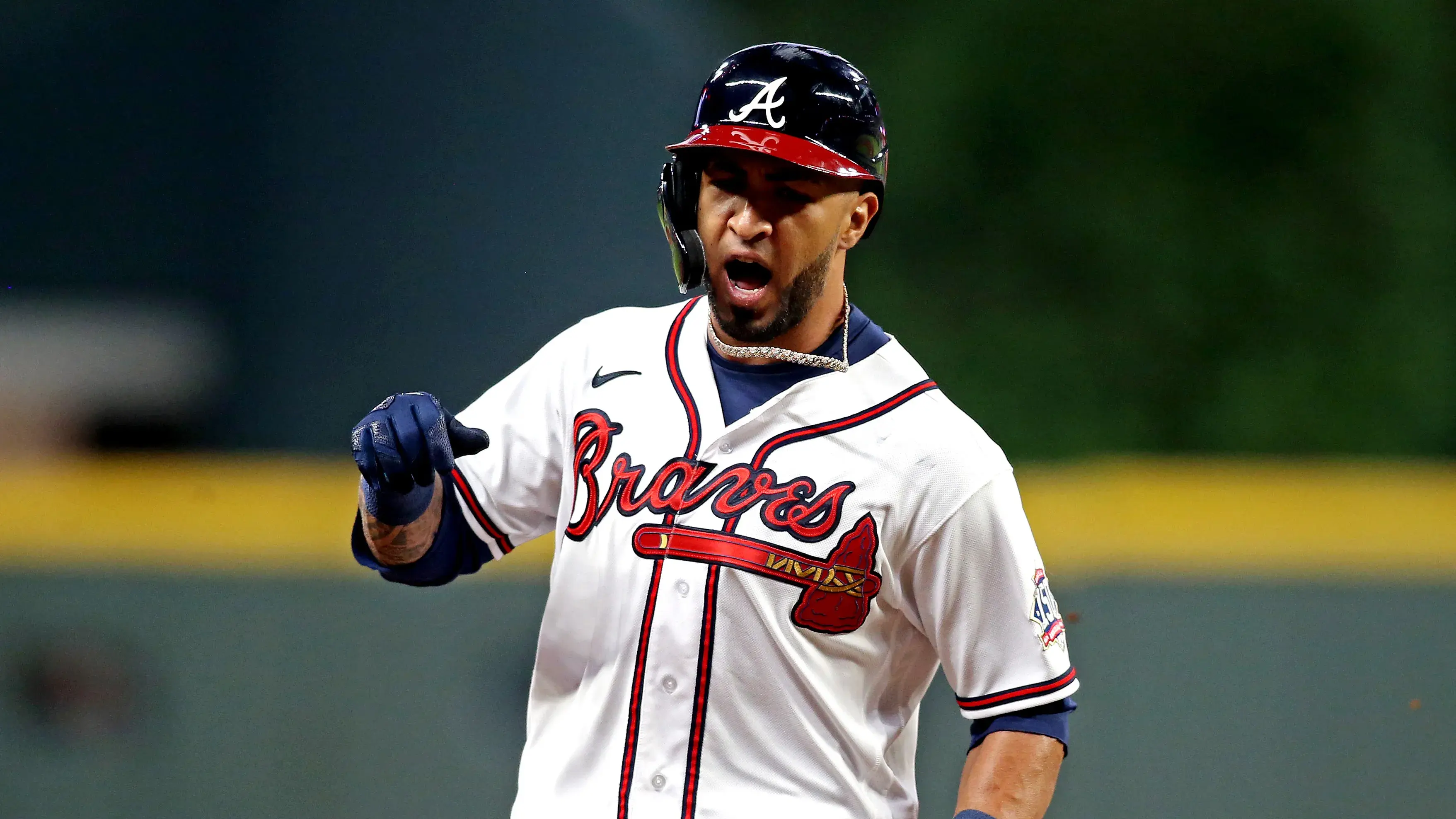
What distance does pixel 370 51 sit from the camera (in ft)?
12.6

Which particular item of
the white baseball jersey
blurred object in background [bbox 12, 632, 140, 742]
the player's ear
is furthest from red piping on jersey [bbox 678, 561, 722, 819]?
blurred object in background [bbox 12, 632, 140, 742]

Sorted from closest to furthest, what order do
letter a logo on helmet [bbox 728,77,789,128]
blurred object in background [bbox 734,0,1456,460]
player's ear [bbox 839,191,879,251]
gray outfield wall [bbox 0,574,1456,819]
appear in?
letter a logo on helmet [bbox 728,77,789,128] → player's ear [bbox 839,191,879,251] → gray outfield wall [bbox 0,574,1456,819] → blurred object in background [bbox 734,0,1456,460]

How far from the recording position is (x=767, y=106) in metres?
1.88

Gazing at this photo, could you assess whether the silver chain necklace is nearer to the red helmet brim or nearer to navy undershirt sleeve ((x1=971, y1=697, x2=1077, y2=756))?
the red helmet brim

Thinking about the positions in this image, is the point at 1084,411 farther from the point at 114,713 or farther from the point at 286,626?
the point at 114,713

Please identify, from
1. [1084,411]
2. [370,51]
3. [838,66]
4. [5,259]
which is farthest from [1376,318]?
[5,259]

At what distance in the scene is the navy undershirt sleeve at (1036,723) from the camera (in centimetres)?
189

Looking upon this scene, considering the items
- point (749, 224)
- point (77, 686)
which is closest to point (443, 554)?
point (749, 224)

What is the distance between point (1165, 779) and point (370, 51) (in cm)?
277

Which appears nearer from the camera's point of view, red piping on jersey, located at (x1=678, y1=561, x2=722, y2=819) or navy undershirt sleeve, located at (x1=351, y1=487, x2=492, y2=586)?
red piping on jersey, located at (x1=678, y1=561, x2=722, y2=819)

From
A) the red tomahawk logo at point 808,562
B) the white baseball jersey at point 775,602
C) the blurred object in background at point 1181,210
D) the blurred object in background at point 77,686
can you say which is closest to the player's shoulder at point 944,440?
the white baseball jersey at point 775,602

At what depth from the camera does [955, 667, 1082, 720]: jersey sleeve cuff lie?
6.16ft

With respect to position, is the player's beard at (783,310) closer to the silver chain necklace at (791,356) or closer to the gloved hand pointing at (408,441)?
the silver chain necklace at (791,356)

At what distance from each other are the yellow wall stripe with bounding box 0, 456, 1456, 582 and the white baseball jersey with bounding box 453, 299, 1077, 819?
1575mm
